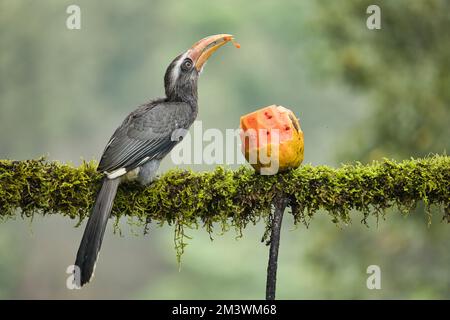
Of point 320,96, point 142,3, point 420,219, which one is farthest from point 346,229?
point 142,3

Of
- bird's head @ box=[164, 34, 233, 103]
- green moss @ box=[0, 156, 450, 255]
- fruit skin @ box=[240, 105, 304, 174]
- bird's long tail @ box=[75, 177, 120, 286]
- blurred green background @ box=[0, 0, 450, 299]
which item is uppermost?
blurred green background @ box=[0, 0, 450, 299]

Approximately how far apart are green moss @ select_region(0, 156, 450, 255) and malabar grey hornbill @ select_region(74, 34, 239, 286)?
0.13 m

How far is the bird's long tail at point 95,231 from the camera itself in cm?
312

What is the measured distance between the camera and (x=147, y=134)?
3.61 m

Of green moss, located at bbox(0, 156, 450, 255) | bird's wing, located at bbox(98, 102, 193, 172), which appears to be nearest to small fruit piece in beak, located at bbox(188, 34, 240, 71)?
bird's wing, located at bbox(98, 102, 193, 172)

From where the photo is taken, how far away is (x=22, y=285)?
13164mm

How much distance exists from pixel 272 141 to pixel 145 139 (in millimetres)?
675

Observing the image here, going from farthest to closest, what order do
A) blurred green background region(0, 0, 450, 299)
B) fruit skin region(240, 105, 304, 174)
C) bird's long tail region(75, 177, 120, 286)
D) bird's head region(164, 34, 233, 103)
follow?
blurred green background region(0, 0, 450, 299)
bird's head region(164, 34, 233, 103)
fruit skin region(240, 105, 304, 174)
bird's long tail region(75, 177, 120, 286)

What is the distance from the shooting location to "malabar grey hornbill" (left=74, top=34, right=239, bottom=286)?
10.4 feet

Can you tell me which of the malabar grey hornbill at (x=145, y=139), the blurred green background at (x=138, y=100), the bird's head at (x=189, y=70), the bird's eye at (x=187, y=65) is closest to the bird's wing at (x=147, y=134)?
the malabar grey hornbill at (x=145, y=139)

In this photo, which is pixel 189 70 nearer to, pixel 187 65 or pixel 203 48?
pixel 187 65

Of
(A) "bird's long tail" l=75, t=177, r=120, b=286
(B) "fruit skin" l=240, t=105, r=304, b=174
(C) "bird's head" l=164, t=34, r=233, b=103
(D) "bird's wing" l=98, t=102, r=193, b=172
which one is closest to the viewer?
(A) "bird's long tail" l=75, t=177, r=120, b=286

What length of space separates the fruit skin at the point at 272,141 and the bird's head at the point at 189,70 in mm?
696

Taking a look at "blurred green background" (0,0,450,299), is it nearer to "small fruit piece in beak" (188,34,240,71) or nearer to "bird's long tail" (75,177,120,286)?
"small fruit piece in beak" (188,34,240,71)
